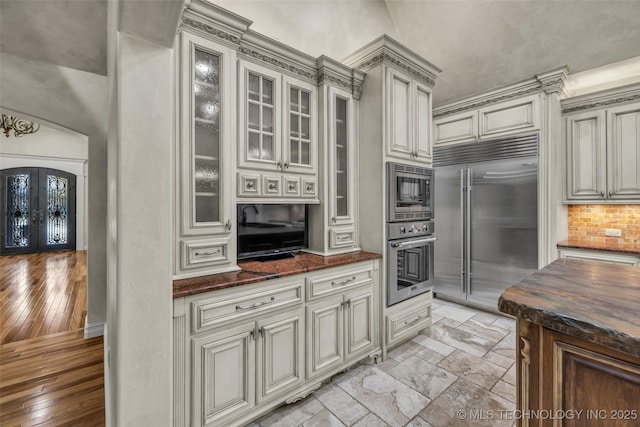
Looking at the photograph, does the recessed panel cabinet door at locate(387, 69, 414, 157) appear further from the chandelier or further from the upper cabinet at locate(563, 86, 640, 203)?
the chandelier

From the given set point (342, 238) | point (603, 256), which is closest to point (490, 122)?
point (603, 256)

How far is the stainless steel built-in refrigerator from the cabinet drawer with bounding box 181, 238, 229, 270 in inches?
119

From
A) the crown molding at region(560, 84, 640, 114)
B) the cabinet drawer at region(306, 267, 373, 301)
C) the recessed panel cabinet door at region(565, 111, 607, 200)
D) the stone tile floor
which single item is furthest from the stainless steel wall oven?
the crown molding at region(560, 84, 640, 114)

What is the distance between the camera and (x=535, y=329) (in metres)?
1.09

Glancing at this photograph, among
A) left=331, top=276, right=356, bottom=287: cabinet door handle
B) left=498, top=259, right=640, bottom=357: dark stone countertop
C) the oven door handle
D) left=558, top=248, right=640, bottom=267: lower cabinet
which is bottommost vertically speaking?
left=331, top=276, right=356, bottom=287: cabinet door handle

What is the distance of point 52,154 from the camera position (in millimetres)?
7477

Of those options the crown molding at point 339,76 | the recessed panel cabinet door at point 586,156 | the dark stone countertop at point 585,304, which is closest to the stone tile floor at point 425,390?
the dark stone countertop at point 585,304

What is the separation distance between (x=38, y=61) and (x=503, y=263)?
5178mm

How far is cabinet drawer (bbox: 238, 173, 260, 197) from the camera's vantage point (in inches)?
79.2

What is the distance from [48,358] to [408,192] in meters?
3.65

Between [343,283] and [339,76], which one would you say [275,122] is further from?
[343,283]

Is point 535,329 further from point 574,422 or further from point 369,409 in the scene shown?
point 369,409

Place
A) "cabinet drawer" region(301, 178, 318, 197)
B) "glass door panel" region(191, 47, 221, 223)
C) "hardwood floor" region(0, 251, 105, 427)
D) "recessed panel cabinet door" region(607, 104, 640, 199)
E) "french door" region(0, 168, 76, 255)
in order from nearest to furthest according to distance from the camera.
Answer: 1. "glass door panel" region(191, 47, 221, 223)
2. "hardwood floor" region(0, 251, 105, 427)
3. "cabinet drawer" region(301, 178, 318, 197)
4. "recessed panel cabinet door" region(607, 104, 640, 199)
5. "french door" region(0, 168, 76, 255)

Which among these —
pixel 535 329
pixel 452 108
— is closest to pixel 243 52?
→ pixel 535 329
